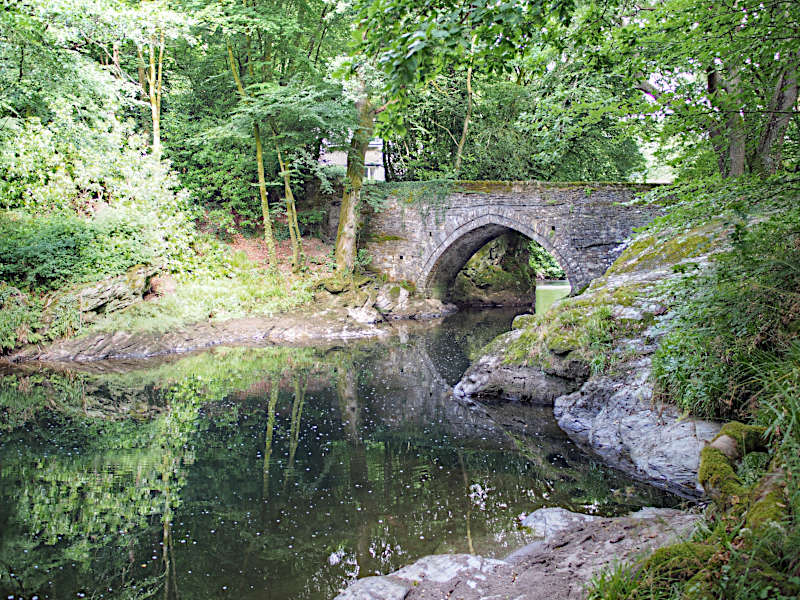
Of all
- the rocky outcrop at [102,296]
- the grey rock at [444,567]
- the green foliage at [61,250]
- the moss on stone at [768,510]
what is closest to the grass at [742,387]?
the moss on stone at [768,510]

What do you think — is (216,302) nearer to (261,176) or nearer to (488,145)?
(261,176)

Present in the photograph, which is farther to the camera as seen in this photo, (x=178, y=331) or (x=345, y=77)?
(x=178, y=331)

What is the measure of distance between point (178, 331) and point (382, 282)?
6.71 metres

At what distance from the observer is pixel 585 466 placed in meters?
4.95

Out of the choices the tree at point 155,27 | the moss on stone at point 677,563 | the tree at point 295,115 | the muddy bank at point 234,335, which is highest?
the tree at point 155,27

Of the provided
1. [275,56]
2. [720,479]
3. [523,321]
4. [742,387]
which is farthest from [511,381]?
[275,56]

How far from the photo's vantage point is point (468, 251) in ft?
54.7

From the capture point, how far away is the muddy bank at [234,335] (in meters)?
9.60

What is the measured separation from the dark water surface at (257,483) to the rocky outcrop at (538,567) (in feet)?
1.09

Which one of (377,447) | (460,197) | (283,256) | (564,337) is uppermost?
(460,197)

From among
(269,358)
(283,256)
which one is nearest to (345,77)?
(269,358)

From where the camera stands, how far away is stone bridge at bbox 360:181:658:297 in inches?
519

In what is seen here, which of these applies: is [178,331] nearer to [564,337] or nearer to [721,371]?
[564,337]

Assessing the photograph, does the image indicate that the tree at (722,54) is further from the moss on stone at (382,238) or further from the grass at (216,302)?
the moss on stone at (382,238)
